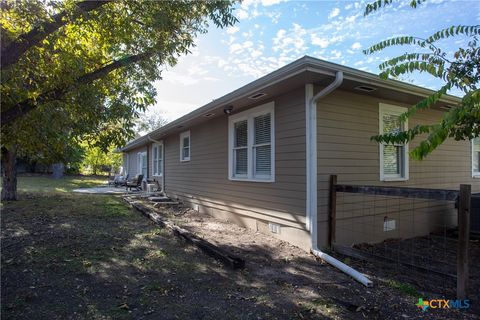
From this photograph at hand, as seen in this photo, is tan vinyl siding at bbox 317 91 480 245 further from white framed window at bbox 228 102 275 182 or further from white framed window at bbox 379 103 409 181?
white framed window at bbox 228 102 275 182

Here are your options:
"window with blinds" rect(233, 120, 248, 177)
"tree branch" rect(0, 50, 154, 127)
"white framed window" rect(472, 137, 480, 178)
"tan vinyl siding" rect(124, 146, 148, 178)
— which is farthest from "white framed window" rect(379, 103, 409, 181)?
"tan vinyl siding" rect(124, 146, 148, 178)

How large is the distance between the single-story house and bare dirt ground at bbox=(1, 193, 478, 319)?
0.85 metres

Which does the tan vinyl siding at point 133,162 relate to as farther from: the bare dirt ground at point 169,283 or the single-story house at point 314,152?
the bare dirt ground at point 169,283

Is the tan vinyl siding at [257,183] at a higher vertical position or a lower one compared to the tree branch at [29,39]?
lower

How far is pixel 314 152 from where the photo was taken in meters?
4.95

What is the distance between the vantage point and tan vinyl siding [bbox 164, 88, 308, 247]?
17.1 ft

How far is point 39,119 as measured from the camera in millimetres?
4020

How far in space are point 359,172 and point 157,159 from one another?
9878 millimetres

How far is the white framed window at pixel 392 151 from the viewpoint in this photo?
593 centimetres

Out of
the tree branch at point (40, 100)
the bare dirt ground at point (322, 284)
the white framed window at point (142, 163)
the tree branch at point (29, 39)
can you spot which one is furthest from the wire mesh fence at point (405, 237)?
the white framed window at point (142, 163)

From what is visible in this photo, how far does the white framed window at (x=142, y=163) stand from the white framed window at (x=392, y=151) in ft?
39.1

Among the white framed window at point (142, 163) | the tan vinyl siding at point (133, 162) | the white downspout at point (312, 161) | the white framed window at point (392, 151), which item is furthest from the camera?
the tan vinyl siding at point (133, 162)

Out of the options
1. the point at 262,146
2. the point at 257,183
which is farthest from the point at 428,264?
the point at 262,146

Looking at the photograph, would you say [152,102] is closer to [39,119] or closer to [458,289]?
[39,119]
